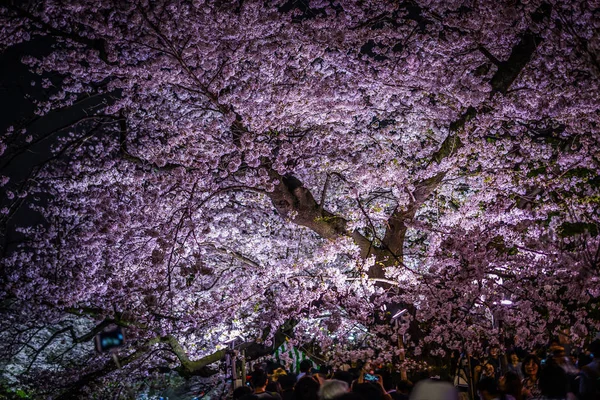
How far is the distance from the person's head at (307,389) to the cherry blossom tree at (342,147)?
10.0 feet

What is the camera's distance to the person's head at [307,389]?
211 inches

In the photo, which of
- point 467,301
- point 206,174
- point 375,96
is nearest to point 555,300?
point 467,301

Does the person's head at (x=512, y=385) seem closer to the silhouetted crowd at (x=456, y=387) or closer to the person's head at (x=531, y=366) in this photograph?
the silhouetted crowd at (x=456, y=387)

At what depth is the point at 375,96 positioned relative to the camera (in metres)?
10.5

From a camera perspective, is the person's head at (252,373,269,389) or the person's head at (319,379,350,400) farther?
the person's head at (252,373,269,389)

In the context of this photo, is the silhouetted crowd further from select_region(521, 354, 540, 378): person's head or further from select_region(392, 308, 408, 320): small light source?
select_region(392, 308, 408, 320): small light source

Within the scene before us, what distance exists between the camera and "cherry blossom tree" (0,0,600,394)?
27.8 ft

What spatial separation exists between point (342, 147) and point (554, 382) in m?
7.12

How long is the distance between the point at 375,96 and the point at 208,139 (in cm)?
372

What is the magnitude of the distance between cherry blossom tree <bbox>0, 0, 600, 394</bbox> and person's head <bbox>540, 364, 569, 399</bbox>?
3788 mm

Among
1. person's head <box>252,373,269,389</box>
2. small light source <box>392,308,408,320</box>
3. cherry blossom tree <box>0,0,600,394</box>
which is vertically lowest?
person's head <box>252,373,269,389</box>

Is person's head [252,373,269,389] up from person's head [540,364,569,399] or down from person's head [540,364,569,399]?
up

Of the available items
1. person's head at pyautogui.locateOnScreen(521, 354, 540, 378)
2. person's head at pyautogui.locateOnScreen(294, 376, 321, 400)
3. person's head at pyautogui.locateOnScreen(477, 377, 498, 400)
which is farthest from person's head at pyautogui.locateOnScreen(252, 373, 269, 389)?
person's head at pyautogui.locateOnScreen(521, 354, 540, 378)

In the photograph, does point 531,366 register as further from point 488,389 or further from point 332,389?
point 332,389
